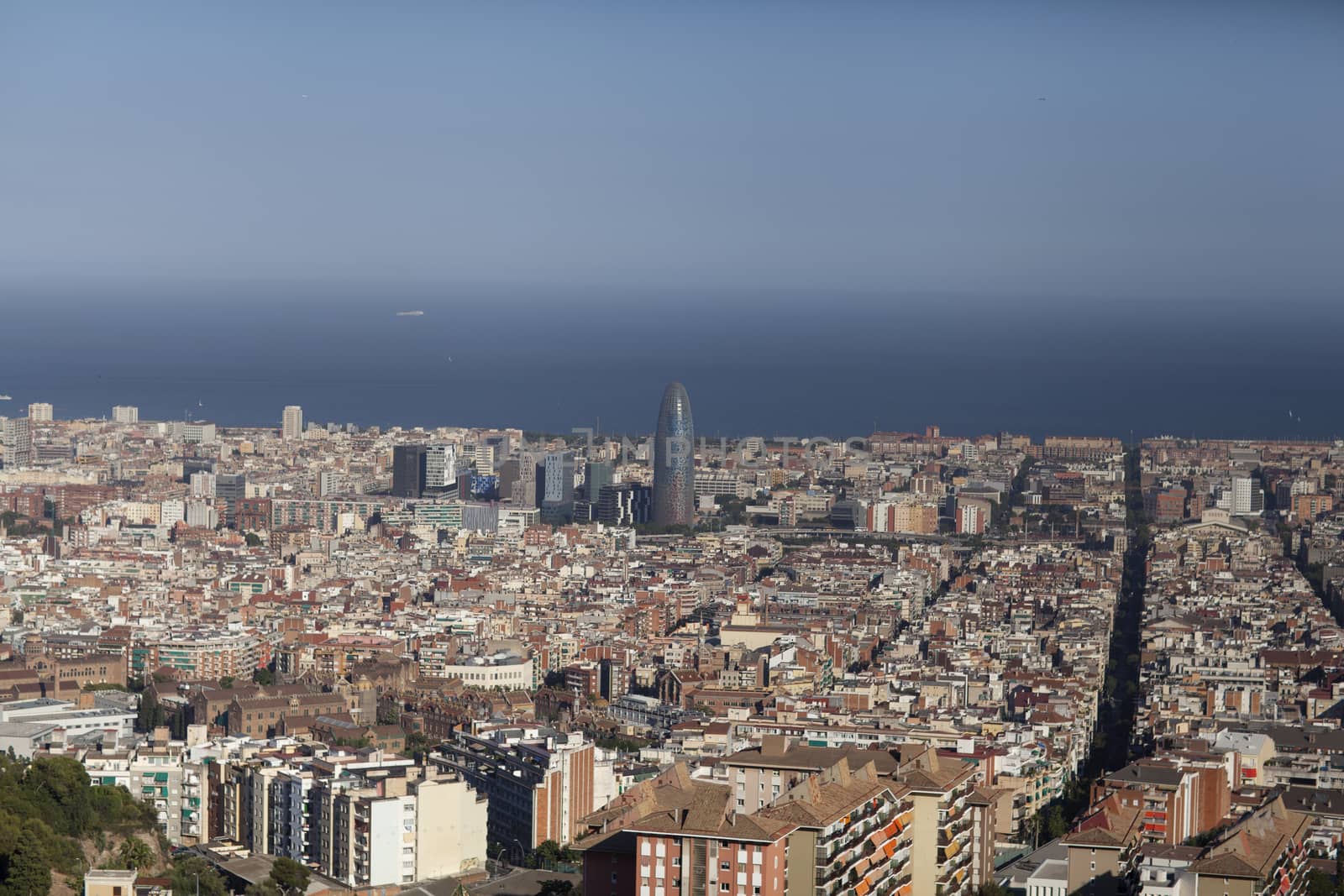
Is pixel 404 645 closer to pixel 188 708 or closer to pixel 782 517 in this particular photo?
pixel 188 708

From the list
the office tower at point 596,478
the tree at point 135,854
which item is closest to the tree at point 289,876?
the tree at point 135,854

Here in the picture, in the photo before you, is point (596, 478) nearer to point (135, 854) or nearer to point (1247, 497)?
point (1247, 497)

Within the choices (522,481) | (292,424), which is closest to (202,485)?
(522,481)

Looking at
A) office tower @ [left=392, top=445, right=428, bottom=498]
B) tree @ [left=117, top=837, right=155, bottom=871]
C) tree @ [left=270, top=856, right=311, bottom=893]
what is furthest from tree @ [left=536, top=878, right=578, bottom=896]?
office tower @ [left=392, top=445, right=428, bottom=498]

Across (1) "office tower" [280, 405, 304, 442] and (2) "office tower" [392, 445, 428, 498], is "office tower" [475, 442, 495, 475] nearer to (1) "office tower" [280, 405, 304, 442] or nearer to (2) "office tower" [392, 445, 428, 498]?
(2) "office tower" [392, 445, 428, 498]

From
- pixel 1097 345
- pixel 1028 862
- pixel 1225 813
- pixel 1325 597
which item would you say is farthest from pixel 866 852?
pixel 1097 345

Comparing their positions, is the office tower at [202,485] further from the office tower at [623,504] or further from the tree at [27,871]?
the tree at [27,871]
